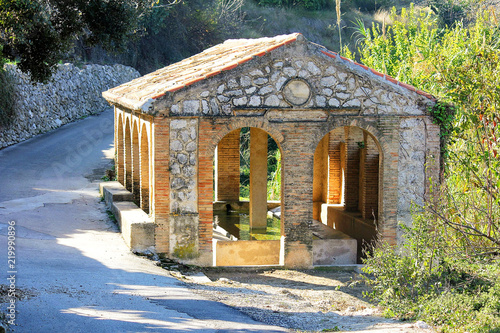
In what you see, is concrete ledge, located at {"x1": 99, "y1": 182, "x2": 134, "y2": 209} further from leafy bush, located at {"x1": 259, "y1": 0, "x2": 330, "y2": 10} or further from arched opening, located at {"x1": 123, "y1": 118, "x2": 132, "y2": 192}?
leafy bush, located at {"x1": 259, "y1": 0, "x2": 330, "y2": 10}

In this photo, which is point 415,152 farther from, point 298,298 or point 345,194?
point 298,298

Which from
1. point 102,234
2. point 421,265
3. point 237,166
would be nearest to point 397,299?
point 421,265

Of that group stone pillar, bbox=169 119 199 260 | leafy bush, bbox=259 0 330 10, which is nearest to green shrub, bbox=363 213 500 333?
stone pillar, bbox=169 119 199 260

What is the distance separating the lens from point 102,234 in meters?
12.8

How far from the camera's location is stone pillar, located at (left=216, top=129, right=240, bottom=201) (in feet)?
58.0

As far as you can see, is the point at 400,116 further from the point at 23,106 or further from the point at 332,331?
the point at 23,106

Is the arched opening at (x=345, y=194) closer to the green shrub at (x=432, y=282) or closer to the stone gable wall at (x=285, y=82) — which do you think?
the stone gable wall at (x=285, y=82)

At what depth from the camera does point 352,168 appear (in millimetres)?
15219

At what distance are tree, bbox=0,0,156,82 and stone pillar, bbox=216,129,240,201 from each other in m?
7.20

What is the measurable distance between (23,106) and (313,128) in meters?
16.0

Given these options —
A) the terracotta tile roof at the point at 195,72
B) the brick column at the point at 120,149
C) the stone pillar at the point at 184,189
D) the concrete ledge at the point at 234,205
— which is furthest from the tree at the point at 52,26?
the concrete ledge at the point at 234,205

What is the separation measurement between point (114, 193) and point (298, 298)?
6.63m

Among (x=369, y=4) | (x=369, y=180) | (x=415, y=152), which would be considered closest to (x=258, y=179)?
(x=369, y=180)

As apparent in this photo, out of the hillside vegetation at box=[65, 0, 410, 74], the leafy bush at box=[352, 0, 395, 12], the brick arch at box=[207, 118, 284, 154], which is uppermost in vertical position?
the leafy bush at box=[352, 0, 395, 12]
